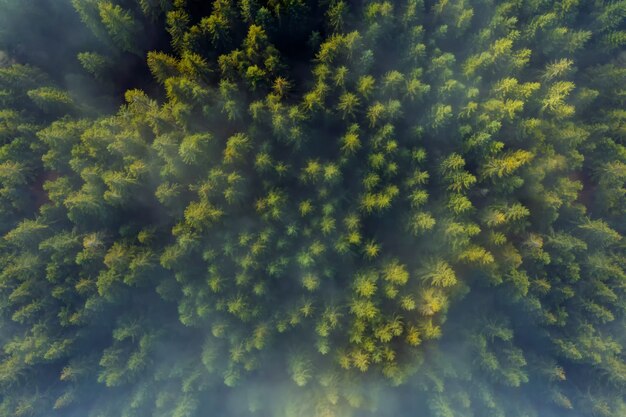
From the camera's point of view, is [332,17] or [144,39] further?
[144,39]

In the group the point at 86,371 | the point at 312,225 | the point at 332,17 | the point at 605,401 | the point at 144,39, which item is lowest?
the point at 605,401

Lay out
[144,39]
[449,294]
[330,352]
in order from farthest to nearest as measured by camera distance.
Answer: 1. [144,39]
2. [330,352]
3. [449,294]

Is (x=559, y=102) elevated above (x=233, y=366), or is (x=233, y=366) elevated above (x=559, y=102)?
(x=559, y=102)

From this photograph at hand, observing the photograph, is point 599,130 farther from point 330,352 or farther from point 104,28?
point 104,28

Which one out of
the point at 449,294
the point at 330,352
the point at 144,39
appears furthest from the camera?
the point at 144,39

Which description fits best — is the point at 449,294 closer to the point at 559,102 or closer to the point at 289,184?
the point at 289,184

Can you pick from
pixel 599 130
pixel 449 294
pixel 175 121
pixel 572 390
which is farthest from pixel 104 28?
pixel 572 390

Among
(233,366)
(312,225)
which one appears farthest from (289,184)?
(233,366)
